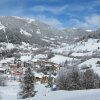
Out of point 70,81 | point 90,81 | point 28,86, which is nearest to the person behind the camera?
point 28,86

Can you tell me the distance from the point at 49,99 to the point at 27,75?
18549 millimetres

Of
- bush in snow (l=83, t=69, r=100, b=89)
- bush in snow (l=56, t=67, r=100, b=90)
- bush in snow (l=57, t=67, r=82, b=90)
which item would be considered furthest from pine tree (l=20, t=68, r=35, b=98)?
bush in snow (l=83, t=69, r=100, b=89)

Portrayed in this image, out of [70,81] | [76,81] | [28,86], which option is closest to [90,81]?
[76,81]

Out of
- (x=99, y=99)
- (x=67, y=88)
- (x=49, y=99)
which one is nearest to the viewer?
(x=99, y=99)

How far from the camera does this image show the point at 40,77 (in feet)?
448

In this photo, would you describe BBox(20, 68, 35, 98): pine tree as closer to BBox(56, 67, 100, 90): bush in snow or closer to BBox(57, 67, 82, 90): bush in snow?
BBox(57, 67, 82, 90): bush in snow

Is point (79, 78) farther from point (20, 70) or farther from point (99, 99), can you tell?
point (20, 70)

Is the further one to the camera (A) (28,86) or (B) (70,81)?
(B) (70,81)

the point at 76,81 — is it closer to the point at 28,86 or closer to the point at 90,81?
the point at 90,81

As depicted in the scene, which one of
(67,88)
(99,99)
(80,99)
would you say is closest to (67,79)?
(67,88)

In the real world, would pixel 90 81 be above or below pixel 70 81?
below

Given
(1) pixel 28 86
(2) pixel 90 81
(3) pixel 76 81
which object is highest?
(3) pixel 76 81

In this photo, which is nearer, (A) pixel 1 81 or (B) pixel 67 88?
(B) pixel 67 88

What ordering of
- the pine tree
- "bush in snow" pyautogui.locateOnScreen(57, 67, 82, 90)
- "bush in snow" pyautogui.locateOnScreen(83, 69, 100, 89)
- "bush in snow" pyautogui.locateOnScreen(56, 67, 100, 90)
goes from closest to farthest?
the pine tree → "bush in snow" pyautogui.locateOnScreen(57, 67, 82, 90) → "bush in snow" pyautogui.locateOnScreen(56, 67, 100, 90) → "bush in snow" pyautogui.locateOnScreen(83, 69, 100, 89)
